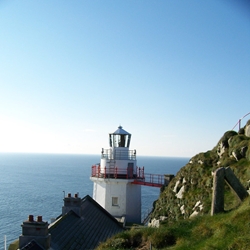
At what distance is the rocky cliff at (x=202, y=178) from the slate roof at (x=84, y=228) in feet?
11.6

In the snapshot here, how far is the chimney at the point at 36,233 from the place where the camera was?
36.4 feet

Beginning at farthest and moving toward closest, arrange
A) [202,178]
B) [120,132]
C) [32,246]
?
[120,132] < [202,178] < [32,246]

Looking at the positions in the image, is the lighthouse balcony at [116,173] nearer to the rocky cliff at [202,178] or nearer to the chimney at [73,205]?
the rocky cliff at [202,178]

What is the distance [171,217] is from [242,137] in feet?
22.8

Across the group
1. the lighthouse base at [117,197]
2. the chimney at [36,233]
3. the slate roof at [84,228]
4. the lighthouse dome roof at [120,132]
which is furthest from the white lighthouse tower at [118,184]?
the chimney at [36,233]

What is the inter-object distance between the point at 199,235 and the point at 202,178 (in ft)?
32.0

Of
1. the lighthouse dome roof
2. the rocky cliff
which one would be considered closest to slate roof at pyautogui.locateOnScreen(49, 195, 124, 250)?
the rocky cliff

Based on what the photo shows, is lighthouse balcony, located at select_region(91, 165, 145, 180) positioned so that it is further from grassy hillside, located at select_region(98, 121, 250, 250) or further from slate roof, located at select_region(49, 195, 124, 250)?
grassy hillside, located at select_region(98, 121, 250, 250)

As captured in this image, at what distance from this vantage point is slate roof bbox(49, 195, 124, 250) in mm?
13188

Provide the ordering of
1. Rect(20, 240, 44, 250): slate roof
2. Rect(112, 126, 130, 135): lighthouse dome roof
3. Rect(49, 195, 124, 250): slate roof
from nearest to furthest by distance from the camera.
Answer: Rect(20, 240, 44, 250): slate roof < Rect(49, 195, 124, 250): slate roof < Rect(112, 126, 130, 135): lighthouse dome roof

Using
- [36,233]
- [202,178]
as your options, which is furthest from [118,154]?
[36,233]

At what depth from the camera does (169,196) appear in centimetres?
2142

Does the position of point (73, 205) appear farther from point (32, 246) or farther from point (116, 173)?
point (116, 173)

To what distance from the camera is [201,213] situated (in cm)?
1509
